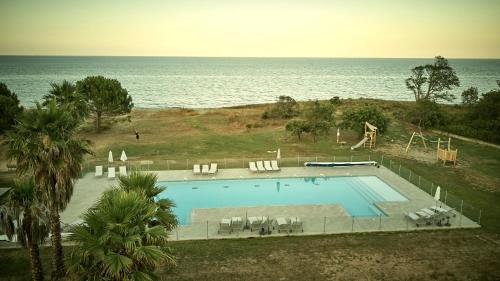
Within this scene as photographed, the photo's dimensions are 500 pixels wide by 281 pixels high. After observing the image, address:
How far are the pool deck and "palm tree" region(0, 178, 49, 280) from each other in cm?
660

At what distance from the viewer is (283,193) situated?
76.0ft

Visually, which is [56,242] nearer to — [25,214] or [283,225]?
[25,214]

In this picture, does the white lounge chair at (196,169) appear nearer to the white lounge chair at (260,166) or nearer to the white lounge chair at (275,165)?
the white lounge chair at (260,166)

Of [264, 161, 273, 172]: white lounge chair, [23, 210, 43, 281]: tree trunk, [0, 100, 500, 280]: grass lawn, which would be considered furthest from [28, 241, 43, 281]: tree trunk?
[264, 161, 273, 172]: white lounge chair

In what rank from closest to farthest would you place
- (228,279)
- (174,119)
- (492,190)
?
(228,279) < (492,190) < (174,119)

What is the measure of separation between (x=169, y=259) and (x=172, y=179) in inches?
666

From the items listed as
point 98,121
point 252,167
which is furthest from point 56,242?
point 98,121

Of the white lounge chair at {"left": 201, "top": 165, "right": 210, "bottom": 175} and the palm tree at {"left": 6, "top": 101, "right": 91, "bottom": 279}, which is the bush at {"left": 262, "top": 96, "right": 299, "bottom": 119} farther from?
the palm tree at {"left": 6, "top": 101, "right": 91, "bottom": 279}

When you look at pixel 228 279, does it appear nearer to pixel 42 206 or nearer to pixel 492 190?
pixel 42 206

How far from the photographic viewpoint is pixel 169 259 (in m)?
8.26

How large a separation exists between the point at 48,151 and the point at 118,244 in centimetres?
455

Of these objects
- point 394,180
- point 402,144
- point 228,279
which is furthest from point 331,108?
point 228,279

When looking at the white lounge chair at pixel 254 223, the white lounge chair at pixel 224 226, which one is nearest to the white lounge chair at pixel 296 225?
the white lounge chair at pixel 254 223

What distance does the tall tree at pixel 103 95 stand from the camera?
37094 millimetres
